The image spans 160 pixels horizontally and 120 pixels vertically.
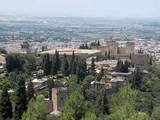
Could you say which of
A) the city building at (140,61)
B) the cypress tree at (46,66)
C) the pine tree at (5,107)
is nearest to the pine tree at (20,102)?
the pine tree at (5,107)

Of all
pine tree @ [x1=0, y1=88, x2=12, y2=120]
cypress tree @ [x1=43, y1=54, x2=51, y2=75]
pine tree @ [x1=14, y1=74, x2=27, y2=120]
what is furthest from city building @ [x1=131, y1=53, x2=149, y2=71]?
pine tree @ [x1=0, y1=88, x2=12, y2=120]

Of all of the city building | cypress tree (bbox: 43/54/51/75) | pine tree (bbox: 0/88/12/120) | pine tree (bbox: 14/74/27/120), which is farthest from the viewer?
the city building

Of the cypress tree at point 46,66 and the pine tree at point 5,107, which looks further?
the cypress tree at point 46,66

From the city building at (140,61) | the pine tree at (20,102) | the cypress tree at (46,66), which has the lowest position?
the city building at (140,61)

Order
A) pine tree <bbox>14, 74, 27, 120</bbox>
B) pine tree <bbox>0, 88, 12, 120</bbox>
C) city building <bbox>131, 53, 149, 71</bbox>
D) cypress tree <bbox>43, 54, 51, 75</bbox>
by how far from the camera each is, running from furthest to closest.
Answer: city building <bbox>131, 53, 149, 71</bbox>, cypress tree <bbox>43, 54, 51, 75</bbox>, pine tree <bbox>14, 74, 27, 120</bbox>, pine tree <bbox>0, 88, 12, 120</bbox>

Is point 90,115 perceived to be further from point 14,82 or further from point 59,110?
point 14,82

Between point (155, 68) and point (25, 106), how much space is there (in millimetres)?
18838

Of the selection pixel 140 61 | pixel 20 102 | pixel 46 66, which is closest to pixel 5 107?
pixel 20 102

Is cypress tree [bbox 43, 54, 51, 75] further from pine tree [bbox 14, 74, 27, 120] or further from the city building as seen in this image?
pine tree [bbox 14, 74, 27, 120]

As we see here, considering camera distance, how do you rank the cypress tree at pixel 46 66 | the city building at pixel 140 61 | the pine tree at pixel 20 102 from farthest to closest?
the city building at pixel 140 61 < the cypress tree at pixel 46 66 < the pine tree at pixel 20 102

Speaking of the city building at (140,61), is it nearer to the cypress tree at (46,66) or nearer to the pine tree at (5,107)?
the cypress tree at (46,66)

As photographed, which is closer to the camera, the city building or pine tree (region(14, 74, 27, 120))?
pine tree (region(14, 74, 27, 120))

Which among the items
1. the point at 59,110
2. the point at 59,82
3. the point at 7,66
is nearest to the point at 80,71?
the point at 59,82

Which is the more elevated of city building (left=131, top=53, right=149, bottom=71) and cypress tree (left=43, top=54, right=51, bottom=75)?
cypress tree (left=43, top=54, right=51, bottom=75)
